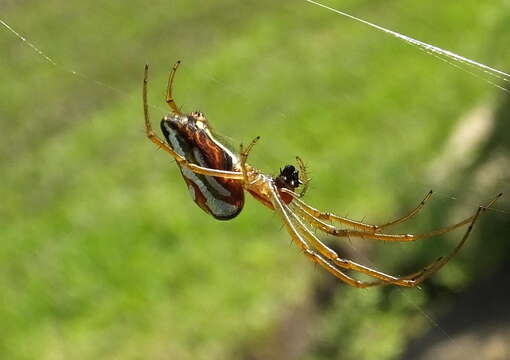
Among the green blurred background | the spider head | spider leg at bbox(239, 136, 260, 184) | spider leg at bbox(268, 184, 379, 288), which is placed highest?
the green blurred background

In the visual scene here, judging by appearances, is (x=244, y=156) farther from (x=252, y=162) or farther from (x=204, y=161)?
(x=252, y=162)

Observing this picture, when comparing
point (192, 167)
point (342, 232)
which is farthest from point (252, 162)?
point (192, 167)

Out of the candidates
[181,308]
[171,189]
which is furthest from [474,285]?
[171,189]

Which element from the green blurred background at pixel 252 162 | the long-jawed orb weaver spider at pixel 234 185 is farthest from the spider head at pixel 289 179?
the green blurred background at pixel 252 162

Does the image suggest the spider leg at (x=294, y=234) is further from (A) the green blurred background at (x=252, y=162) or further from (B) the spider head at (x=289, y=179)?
(A) the green blurred background at (x=252, y=162)

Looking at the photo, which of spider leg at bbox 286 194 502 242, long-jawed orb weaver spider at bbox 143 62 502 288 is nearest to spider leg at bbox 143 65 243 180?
long-jawed orb weaver spider at bbox 143 62 502 288

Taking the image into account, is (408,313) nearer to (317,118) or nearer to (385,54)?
(317,118)

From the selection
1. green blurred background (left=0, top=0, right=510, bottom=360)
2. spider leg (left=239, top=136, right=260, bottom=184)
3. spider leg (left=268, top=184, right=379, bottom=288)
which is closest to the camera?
spider leg (left=239, top=136, right=260, bottom=184)

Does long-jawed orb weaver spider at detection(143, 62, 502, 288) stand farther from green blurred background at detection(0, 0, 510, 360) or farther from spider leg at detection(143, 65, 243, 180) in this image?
green blurred background at detection(0, 0, 510, 360)
